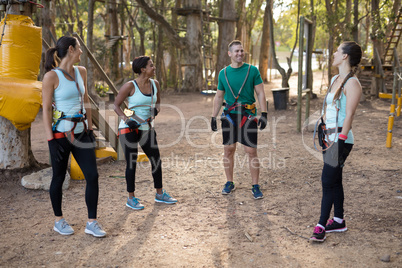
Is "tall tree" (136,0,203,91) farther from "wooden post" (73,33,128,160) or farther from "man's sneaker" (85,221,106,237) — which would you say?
"man's sneaker" (85,221,106,237)

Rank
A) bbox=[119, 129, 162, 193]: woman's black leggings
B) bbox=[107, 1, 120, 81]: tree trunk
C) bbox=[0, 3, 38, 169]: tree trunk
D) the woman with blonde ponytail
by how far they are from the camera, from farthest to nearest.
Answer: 1. bbox=[107, 1, 120, 81]: tree trunk
2. bbox=[0, 3, 38, 169]: tree trunk
3. bbox=[119, 129, 162, 193]: woman's black leggings
4. the woman with blonde ponytail

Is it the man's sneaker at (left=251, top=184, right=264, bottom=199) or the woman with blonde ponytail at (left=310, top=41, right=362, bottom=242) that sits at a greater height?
the woman with blonde ponytail at (left=310, top=41, right=362, bottom=242)

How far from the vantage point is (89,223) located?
431 cm

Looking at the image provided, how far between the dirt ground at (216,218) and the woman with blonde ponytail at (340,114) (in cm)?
49

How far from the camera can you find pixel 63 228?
14.3ft

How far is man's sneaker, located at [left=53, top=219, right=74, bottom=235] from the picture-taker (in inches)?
170

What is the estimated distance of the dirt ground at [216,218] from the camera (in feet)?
12.5

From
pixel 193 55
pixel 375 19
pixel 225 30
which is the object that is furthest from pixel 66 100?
pixel 225 30

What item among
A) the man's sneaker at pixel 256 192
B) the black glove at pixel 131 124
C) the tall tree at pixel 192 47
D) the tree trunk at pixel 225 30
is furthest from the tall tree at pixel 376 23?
the black glove at pixel 131 124

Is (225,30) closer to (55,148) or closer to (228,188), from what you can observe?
(228,188)

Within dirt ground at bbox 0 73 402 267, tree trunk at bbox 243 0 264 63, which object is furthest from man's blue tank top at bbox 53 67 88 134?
tree trunk at bbox 243 0 264 63

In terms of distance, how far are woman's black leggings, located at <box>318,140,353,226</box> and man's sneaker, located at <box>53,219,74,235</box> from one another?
8.20 ft

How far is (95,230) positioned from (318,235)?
217 cm

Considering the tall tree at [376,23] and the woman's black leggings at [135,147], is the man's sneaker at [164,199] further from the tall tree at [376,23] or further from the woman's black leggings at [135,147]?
the tall tree at [376,23]
